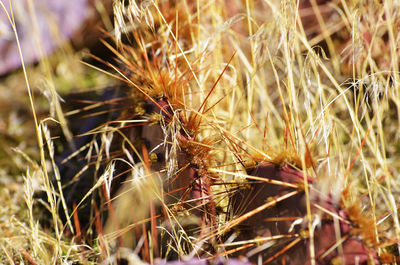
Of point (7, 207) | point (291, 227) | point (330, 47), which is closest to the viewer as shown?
point (291, 227)

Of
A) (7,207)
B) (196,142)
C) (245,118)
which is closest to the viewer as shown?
(196,142)

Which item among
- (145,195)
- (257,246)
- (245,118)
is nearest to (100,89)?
(245,118)

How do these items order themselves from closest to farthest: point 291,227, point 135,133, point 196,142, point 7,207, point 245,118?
point 291,227 → point 196,142 → point 135,133 → point 7,207 → point 245,118

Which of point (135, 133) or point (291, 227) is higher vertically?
point (135, 133)

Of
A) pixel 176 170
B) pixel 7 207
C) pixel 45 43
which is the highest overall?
pixel 45 43

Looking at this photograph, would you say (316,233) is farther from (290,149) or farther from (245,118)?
(245,118)

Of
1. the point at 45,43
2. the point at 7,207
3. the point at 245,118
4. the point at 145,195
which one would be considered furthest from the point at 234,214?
the point at 45,43

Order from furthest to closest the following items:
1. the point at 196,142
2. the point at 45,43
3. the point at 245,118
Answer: the point at 45,43, the point at 245,118, the point at 196,142

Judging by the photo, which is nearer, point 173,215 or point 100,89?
point 173,215

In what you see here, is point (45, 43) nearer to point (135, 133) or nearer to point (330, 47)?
point (135, 133)
